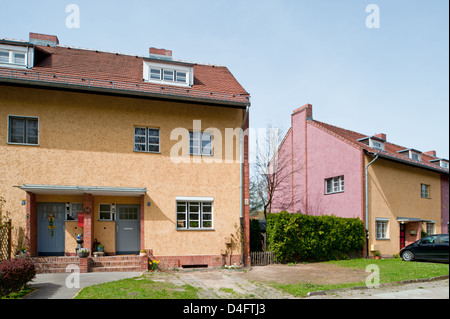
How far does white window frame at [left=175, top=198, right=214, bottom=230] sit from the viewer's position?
15.2 meters

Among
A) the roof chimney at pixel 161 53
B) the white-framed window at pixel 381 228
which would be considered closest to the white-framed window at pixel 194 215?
the roof chimney at pixel 161 53

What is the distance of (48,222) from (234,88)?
985 centimetres

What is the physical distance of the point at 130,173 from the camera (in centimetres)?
1480

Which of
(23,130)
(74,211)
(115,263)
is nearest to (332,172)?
(115,263)

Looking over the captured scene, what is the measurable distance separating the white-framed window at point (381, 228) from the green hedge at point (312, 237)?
62.7 inches

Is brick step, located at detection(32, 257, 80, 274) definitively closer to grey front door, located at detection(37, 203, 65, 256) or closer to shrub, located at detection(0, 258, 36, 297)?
grey front door, located at detection(37, 203, 65, 256)

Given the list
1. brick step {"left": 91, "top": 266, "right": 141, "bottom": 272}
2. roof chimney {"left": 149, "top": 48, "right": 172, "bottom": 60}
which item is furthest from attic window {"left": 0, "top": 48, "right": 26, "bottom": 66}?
brick step {"left": 91, "top": 266, "right": 141, "bottom": 272}

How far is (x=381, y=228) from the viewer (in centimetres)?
2078

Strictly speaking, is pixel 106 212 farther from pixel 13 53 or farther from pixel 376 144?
pixel 376 144

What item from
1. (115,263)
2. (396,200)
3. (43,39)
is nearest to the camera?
(115,263)

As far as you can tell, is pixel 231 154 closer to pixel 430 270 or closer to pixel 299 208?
pixel 430 270

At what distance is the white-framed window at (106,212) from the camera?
583 inches

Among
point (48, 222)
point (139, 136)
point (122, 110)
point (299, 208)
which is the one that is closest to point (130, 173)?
point (139, 136)

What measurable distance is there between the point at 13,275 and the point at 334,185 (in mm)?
18104
